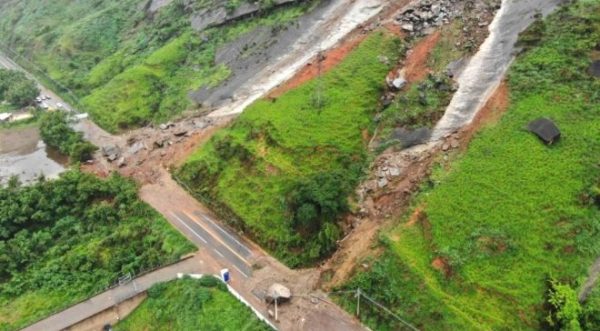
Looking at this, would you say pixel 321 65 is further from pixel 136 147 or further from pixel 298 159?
pixel 136 147

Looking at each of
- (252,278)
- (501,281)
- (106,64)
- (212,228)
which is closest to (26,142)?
(106,64)

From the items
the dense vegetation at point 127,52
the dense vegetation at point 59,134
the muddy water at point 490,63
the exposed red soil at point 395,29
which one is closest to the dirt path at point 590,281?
the muddy water at point 490,63

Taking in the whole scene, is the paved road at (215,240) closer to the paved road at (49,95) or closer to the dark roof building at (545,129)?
the dark roof building at (545,129)

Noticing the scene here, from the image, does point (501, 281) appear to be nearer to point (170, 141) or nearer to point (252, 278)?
point (252, 278)

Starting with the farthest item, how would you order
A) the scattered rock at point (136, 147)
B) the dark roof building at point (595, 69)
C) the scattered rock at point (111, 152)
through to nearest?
1. the scattered rock at point (111, 152)
2. the scattered rock at point (136, 147)
3. the dark roof building at point (595, 69)

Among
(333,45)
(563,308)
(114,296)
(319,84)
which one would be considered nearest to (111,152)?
(114,296)
